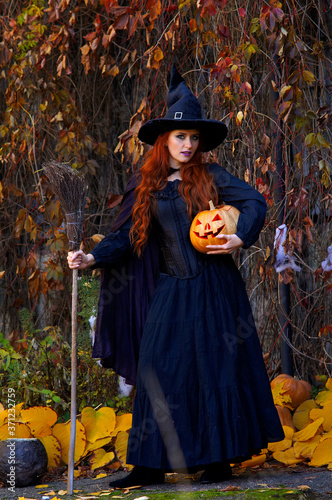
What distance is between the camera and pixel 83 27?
5.56m

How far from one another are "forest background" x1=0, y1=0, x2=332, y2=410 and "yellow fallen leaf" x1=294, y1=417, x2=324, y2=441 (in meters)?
0.62

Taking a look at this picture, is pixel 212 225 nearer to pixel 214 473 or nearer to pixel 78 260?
pixel 78 260

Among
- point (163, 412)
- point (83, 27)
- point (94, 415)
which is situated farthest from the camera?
point (83, 27)

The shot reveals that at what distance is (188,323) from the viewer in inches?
138

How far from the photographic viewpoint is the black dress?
133 inches

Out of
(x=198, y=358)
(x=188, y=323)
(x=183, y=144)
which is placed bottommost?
(x=198, y=358)

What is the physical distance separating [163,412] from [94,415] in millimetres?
893

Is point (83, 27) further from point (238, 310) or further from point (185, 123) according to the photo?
point (238, 310)

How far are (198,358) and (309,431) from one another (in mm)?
1018

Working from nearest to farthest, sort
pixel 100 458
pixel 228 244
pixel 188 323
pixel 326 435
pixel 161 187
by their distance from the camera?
pixel 228 244 < pixel 188 323 < pixel 161 187 < pixel 326 435 < pixel 100 458

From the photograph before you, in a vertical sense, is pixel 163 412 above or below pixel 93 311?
below

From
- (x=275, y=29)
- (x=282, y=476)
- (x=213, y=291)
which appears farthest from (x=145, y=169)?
(x=282, y=476)

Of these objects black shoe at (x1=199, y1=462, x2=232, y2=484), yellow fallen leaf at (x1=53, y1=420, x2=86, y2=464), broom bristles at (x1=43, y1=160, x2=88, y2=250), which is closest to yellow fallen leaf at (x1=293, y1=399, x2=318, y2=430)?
black shoe at (x1=199, y1=462, x2=232, y2=484)

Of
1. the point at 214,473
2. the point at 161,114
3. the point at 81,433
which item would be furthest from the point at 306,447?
the point at 161,114
